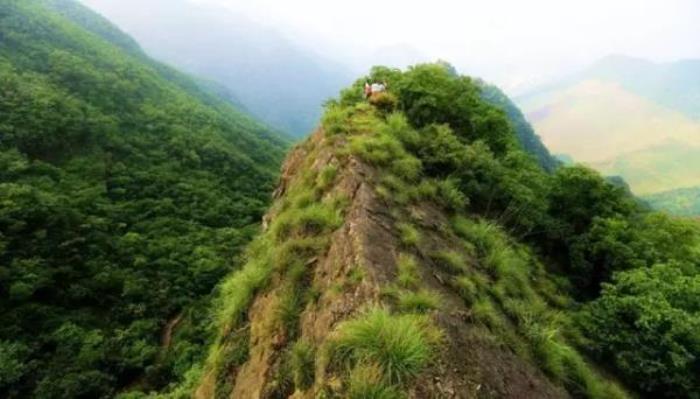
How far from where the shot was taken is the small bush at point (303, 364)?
5.64 meters

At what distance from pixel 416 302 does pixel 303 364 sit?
1769mm

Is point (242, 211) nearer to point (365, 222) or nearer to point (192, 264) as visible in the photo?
point (192, 264)

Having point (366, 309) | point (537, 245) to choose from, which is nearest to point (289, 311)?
point (366, 309)

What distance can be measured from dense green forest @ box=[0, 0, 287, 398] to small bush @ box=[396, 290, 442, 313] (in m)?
28.9

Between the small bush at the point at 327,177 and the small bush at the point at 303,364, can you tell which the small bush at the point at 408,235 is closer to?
the small bush at the point at 327,177

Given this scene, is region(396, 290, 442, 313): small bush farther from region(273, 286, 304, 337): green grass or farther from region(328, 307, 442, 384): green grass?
region(273, 286, 304, 337): green grass

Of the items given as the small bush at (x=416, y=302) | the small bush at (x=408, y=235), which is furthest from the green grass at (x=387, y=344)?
the small bush at (x=408, y=235)

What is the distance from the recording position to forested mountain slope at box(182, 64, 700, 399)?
5.67 meters

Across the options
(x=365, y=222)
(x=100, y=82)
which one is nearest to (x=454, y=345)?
(x=365, y=222)

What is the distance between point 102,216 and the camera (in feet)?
171

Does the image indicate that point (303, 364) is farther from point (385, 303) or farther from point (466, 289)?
point (466, 289)

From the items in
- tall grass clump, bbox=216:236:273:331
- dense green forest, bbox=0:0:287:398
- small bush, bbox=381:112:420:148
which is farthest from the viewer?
dense green forest, bbox=0:0:287:398

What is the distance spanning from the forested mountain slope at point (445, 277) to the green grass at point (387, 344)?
0.07ft

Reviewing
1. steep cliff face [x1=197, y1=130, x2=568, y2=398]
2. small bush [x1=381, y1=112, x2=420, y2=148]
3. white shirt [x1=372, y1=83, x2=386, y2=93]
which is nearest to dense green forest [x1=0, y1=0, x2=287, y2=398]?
white shirt [x1=372, y1=83, x2=386, y2=93]
